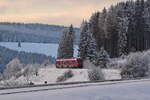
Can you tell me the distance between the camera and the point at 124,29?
80188mm

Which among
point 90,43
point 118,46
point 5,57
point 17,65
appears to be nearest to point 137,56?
point 90,43

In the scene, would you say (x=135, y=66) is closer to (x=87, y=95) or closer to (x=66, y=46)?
(x=87, y=95)

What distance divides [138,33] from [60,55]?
2034 centimetres

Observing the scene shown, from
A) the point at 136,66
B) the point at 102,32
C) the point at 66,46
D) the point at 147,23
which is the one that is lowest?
the point at 136,66

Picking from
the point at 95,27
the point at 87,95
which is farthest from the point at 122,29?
the point at 87,95

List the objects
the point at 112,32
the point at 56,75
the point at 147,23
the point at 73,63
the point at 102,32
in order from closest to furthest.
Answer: the point at 56,75
the point at 73,63
the point at 112,32
the point at 147,23
the point at 102,32

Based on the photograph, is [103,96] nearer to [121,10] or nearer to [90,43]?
[90,43]

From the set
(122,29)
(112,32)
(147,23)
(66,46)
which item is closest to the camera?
(122,29)

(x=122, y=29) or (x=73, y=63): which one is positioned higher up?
(x=122, y=29)

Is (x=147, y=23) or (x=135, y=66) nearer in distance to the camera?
(x=135, y=66)

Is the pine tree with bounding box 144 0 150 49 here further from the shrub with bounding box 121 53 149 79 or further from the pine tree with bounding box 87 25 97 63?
the shrub with bounding box 121 53 149 79

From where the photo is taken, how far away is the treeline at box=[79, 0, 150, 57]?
80.5 m

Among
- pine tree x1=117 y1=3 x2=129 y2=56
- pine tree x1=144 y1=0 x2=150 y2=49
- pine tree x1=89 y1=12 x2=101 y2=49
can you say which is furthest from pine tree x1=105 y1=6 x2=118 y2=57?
pine tree x1=144 y1=0 x2=150 y2=49

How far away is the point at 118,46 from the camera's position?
80.1m
